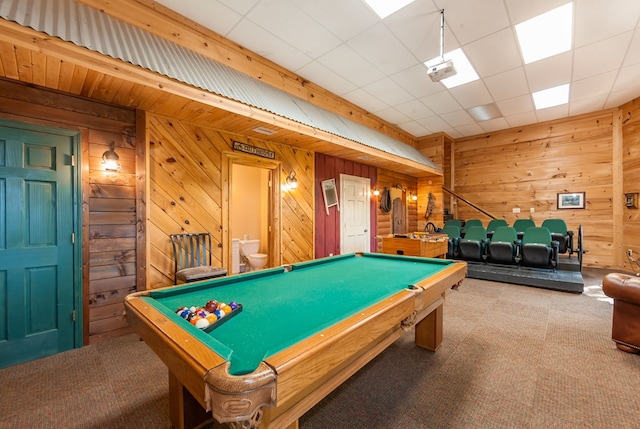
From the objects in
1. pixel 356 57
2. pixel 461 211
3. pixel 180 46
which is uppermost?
pixel 356 57

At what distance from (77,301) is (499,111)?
8.26m

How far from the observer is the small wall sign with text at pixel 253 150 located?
3.87 metres

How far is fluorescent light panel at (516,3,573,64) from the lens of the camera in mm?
3150

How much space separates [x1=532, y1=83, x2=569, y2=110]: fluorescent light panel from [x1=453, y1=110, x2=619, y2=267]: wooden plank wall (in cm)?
154

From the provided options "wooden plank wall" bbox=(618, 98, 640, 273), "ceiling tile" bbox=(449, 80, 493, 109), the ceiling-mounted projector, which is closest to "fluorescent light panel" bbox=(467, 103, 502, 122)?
"ceiling tile" bbox=(449, 80, 493, 109)

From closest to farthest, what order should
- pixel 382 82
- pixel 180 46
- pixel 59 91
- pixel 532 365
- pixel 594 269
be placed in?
pixel 532 365
pixel 59 91
pixel 180 46
pixel 382 82
pixel 594 269

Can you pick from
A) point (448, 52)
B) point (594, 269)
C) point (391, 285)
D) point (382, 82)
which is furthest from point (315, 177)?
point (594, 269)

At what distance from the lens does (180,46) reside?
3.01m

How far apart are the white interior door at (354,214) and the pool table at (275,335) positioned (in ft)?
11.4

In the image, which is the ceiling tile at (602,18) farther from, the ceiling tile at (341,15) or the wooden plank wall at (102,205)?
the wooden plank wall at (102,205)

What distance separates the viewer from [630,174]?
5789 mm

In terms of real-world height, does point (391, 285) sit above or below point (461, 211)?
below

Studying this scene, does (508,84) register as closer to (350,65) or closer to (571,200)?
(350,65)

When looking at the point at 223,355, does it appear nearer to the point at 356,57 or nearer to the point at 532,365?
the point at 532,365
